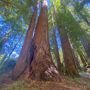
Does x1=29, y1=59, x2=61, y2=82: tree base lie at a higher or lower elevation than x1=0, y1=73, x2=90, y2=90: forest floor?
higher

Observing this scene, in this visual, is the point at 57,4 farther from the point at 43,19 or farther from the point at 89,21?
the point at 43,19

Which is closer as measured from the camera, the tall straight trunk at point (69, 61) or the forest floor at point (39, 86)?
the forest floor at point (39, 86)

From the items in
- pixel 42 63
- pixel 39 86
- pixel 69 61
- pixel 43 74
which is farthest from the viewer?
pixel 69 61

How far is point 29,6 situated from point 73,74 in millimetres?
7654

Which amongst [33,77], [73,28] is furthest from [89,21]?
[33,77]

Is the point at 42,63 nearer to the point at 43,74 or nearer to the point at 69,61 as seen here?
the point at 43,74

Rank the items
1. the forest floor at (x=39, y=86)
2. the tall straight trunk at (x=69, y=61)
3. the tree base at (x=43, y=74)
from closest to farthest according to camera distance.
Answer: the forest floor at (x=39, y=86)
the tree base at (x=43, y=74)
the tall straight trunk at (x=69, y=61)

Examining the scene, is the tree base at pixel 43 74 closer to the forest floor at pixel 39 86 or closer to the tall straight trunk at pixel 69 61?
the forest floor at pixel 39 86

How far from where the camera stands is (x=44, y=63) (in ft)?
11.1

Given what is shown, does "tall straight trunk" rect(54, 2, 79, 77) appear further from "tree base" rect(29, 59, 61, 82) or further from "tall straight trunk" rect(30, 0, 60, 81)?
"tree base" rect(29, 59, 61, 82)

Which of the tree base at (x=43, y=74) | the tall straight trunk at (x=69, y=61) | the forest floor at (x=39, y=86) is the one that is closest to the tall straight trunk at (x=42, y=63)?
the tree base at (x=43, y=74)

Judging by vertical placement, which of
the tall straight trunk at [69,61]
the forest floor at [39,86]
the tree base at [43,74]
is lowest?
the forest floor at [39,86]

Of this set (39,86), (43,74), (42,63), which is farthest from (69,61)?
(39,86)

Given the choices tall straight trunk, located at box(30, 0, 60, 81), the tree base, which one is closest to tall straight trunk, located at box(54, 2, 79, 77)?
tall straight trunk, located at box(30, 0, 60, 81)
